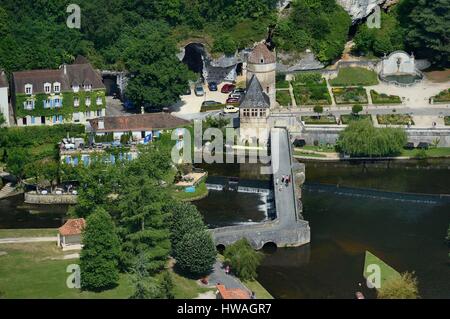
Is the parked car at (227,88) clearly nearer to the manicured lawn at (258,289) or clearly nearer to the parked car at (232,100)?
the parked car at (232,100)

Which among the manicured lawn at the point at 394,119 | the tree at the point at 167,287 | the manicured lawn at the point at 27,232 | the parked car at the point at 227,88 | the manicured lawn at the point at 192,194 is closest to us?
the tree at the point at 167,287

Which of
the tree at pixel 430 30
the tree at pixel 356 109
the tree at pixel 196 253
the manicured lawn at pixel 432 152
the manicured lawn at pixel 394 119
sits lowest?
the tree at pixel 196 253

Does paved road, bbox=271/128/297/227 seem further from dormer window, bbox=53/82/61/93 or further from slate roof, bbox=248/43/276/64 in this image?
dormer window, bbox=53/82/61/93

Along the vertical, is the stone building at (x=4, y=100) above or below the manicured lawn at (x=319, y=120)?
above

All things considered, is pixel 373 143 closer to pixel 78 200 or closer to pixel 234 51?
pixel 234 51

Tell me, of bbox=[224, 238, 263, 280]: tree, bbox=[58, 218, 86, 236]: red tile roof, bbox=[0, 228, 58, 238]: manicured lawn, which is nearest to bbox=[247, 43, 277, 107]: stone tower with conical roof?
bbox=[0, 228, 58, 238]: manicured lawn

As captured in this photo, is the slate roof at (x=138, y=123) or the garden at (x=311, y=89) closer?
the slate roof at (x=138, y=123)

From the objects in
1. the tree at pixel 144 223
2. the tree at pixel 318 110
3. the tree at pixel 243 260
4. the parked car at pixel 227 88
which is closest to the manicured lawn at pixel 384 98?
the tree at pixel 318 110
